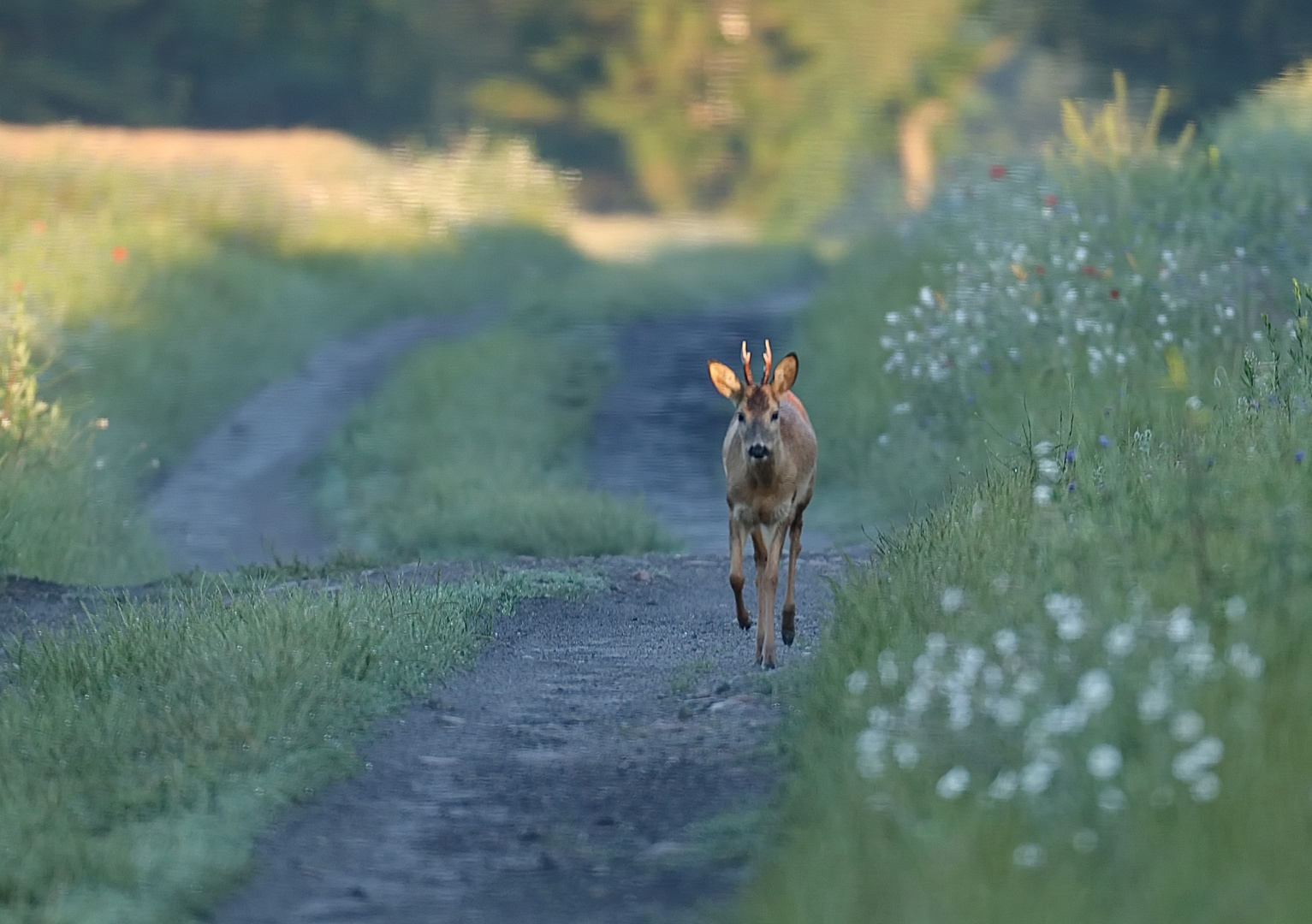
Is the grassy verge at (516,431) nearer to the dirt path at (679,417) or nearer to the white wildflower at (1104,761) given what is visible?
the dirt path at (679,417)

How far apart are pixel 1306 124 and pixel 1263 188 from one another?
254cm

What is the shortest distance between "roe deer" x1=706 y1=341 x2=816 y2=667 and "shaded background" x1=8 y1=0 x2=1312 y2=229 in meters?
8.59

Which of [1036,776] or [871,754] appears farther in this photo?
→ [871,754]

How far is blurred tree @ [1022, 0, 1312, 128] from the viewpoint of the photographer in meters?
19.5

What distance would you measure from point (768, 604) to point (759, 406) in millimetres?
913

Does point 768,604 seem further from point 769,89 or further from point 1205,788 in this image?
→ point 769,89

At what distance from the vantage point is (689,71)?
1839 centimetres

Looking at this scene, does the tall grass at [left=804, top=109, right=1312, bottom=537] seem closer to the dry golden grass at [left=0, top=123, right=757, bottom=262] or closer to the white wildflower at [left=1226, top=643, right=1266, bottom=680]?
the dry golden grass at [left=0, top=123, right=757, bottom=262]

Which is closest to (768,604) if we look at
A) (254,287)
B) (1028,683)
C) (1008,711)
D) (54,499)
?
(1028,683)

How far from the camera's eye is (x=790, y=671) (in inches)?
314

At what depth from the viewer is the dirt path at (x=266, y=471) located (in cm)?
1488

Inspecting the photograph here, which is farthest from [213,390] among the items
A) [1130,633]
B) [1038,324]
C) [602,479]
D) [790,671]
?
[1130,633]

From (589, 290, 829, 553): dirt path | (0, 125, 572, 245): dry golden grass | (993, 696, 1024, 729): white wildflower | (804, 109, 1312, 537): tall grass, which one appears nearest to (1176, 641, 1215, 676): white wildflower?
(993, 696, 1024, 729): white wildflower

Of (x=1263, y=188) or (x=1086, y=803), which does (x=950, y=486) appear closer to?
(x=1086, y=803)
